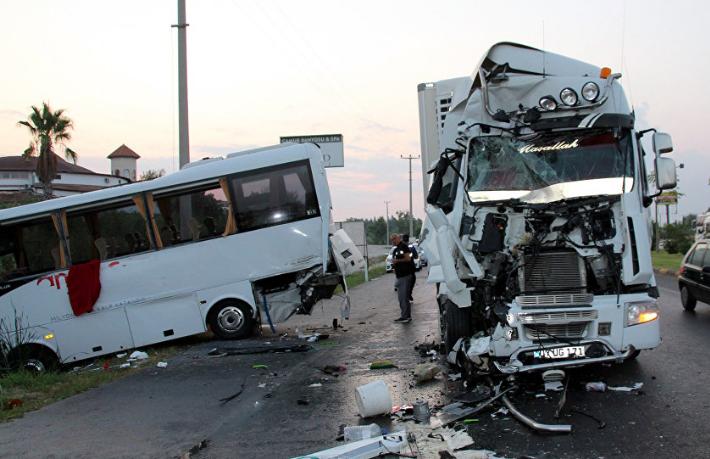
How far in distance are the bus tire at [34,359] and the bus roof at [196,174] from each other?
2.52m

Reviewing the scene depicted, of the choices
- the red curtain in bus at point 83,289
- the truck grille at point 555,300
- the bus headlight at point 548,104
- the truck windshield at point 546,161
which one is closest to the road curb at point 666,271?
the truck windshield at point 546,161

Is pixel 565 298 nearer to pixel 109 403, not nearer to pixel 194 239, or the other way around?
pixel 109 403

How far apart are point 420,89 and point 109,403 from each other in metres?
7.07

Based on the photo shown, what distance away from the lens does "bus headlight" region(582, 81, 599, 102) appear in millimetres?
7367

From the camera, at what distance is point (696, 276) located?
505 inches

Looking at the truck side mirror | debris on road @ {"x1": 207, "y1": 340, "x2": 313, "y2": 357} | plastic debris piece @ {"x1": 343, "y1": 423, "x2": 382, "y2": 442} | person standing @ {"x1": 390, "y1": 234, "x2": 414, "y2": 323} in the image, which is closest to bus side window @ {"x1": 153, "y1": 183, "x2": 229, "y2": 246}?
debris on road @ {"x1": 207, "y1": 340, "x2": 313, "y2": 357}

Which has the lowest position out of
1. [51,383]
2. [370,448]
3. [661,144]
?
[51,383]

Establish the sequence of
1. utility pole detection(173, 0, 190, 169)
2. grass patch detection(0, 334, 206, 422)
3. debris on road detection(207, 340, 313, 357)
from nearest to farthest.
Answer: grass patch detection(0, 334, 206, 422), debris on road detection(207, 340, 313, 357), utility pole detection(173, 0, 190, 169)

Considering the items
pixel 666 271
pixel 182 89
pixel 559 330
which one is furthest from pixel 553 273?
pixel 666 271

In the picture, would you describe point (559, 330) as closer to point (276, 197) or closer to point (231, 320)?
point (276, 197)

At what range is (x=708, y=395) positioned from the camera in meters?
6.50

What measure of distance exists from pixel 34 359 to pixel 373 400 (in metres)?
8.27

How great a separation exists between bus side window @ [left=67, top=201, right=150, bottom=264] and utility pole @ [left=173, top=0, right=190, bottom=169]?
3.27 meters

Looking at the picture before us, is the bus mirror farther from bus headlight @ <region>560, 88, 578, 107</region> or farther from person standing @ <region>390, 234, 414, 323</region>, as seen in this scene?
person standing @ <region>390, 234, 414, 323</region>
